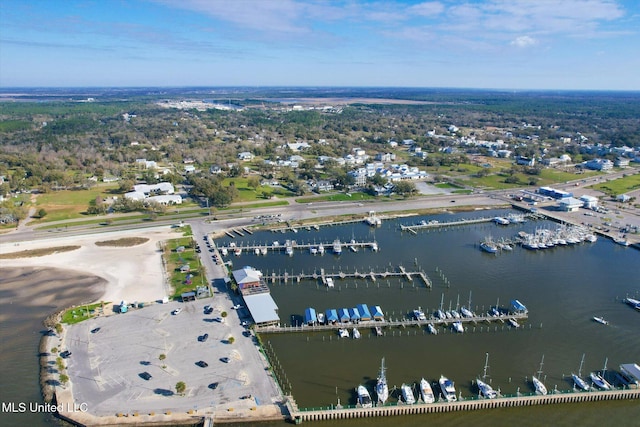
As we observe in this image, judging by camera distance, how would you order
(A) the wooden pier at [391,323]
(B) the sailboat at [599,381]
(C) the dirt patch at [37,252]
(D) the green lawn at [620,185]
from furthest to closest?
(D) the green lawn at [620,185], (C) the dirt patch at [37,252], (A) the wooden pier at [391,323], (B) the sailboat at [599,381]

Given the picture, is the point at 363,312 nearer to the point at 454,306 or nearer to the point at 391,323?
the point at 391,323

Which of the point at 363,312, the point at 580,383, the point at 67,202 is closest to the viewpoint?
the point at 580,383

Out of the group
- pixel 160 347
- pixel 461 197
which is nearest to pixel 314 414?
pixel 160 347

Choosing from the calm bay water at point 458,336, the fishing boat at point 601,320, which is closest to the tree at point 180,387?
the calm bay water at point 458,336

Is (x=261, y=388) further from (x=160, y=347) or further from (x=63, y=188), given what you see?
(x=63, y=188)

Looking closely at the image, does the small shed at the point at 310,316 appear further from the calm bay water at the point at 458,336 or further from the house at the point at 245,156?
the house at the point at 245,156

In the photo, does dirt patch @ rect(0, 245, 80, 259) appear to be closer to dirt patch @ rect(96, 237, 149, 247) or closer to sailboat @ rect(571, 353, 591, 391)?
dirt patch @ rect(96, 237, 149, 247)

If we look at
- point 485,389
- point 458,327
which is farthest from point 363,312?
point 485,389
